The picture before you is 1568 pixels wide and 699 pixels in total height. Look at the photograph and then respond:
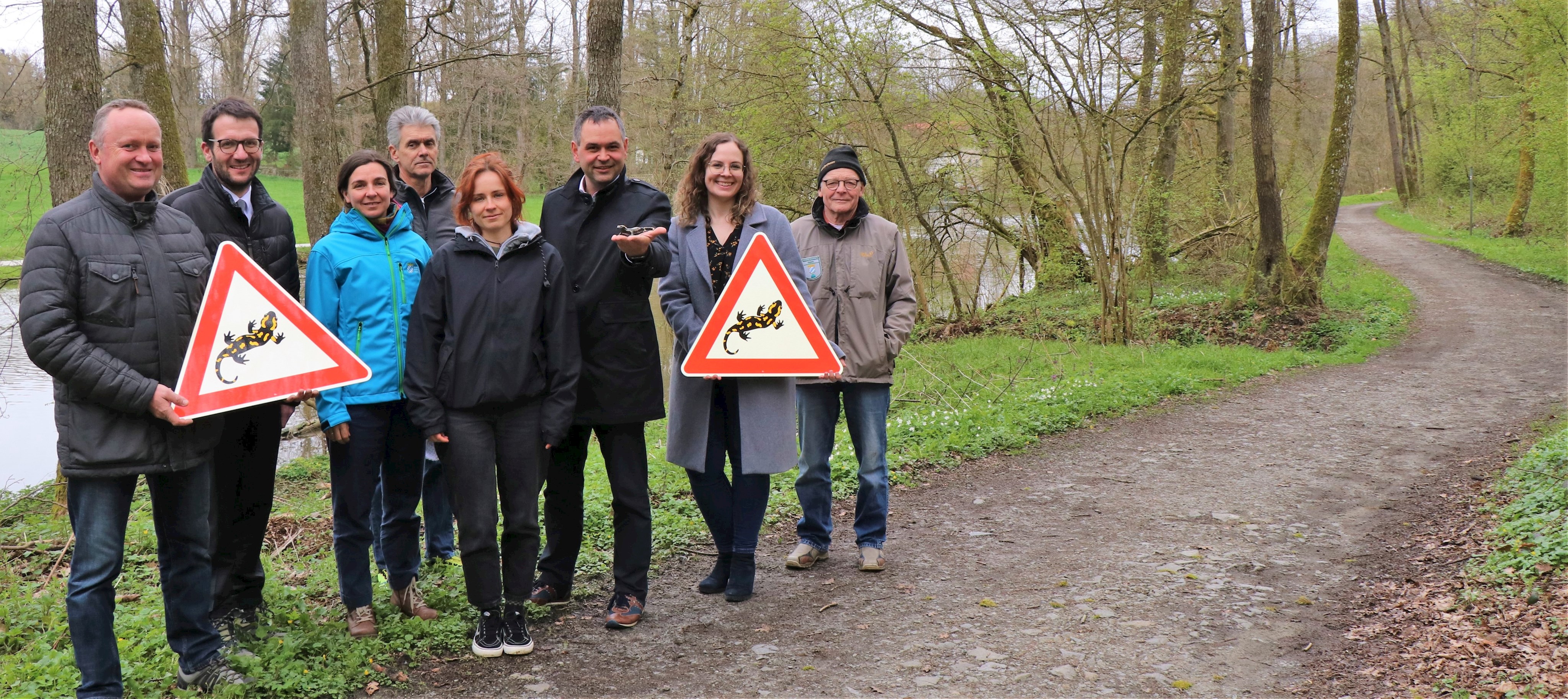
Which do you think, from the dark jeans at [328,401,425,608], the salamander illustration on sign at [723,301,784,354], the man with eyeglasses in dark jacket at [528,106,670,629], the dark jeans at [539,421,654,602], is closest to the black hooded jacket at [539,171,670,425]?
the man with eyeglasses in dark jacket at [528,106,670,629]

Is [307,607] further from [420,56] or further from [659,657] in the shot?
[420,56]

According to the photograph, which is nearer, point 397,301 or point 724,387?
point 397,301

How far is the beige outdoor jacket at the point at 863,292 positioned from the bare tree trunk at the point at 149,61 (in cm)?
639

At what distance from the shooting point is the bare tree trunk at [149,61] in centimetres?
863

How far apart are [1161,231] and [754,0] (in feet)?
23.0

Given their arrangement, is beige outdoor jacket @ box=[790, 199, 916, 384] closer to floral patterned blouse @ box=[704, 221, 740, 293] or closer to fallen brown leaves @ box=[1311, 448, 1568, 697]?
floral patterned blouse @ box=[704, 221, 740, 293]

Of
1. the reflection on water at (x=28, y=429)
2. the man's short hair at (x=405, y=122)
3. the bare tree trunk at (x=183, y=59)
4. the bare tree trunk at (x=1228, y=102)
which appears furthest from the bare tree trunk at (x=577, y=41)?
the man's short hair at (x=405, y=122)

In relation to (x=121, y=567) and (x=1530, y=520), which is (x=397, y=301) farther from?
(x=1530, y=520)

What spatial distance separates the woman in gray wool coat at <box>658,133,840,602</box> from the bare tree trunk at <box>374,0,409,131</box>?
7369 millimetres

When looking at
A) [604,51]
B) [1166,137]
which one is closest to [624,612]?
[604,51]

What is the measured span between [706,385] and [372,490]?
146 cm

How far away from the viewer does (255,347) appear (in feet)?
12.1

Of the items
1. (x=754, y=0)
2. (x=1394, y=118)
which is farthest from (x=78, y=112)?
(x=1394, y=118)

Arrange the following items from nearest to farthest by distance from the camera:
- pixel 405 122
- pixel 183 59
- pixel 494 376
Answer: pixel 494 376 < pixel 405 122 < pixel 183 59
